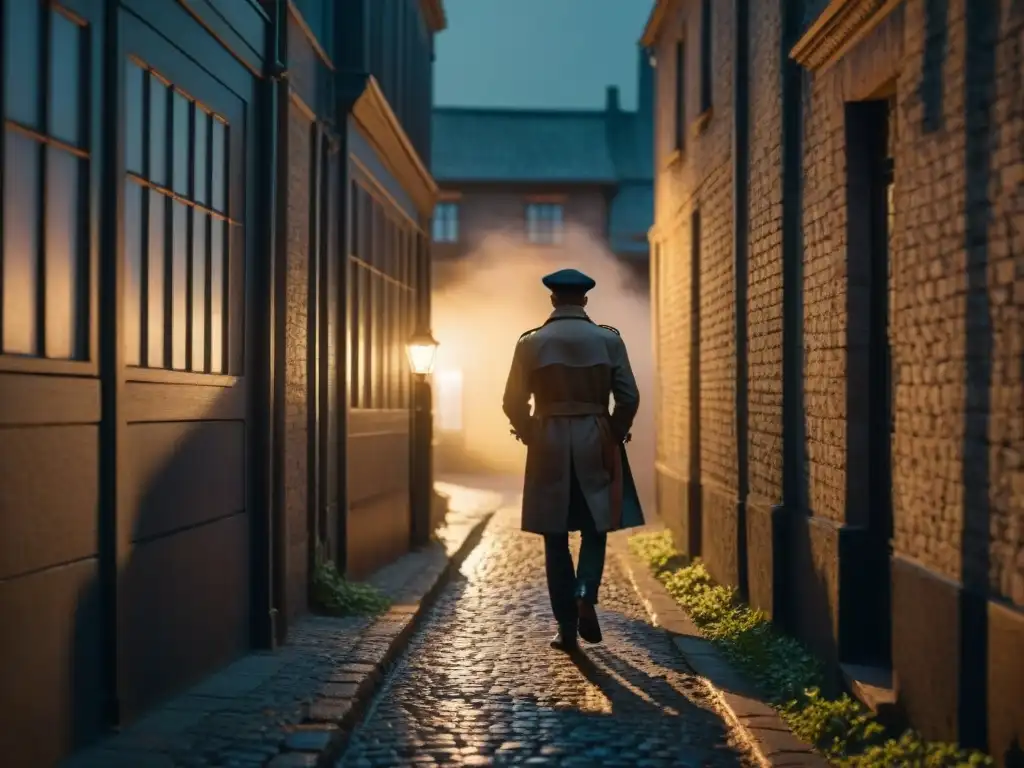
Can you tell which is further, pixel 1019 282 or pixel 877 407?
pixel 877 407

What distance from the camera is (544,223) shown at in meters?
31.8

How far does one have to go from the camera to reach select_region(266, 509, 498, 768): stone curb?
473 centimetres

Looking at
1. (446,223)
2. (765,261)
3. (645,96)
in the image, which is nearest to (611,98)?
(645,96)

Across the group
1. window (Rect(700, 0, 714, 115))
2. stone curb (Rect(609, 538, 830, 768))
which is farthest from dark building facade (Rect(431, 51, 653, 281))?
stone curb (Rect(609, 538, 830, 768))

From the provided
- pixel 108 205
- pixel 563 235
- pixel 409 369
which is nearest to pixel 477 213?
pixel 563 235

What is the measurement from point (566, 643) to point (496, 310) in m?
24.3

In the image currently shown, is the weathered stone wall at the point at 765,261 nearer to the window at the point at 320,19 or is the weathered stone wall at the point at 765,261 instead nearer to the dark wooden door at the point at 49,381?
the window at the point at 320,19

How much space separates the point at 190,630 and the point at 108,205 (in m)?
2.01

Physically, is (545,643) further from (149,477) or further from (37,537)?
(37,537)

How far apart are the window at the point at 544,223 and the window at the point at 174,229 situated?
2522 centimetres

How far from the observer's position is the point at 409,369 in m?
12.5

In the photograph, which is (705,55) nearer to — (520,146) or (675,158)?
(675,158)

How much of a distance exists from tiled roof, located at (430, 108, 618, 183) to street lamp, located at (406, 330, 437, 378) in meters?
20.3

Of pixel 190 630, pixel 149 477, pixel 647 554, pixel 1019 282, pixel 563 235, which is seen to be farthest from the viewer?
pixel 563 235
